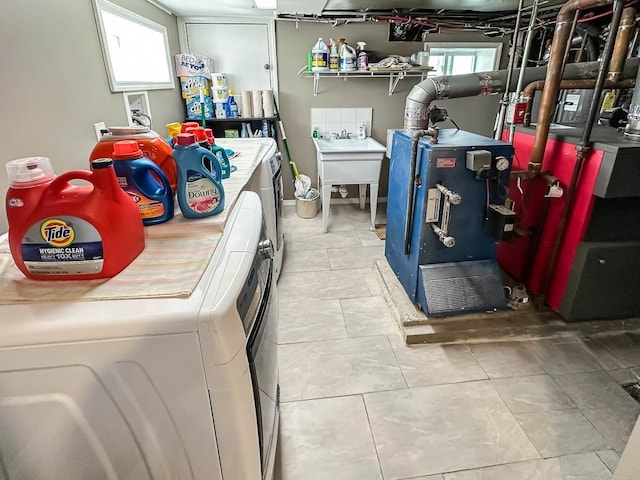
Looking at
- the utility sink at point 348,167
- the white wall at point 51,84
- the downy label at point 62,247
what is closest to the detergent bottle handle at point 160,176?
the downy label at point 62,247

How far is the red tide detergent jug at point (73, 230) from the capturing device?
2.23ft

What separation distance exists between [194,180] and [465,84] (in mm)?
1818

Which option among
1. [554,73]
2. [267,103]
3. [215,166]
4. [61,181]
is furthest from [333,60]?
[61,181]

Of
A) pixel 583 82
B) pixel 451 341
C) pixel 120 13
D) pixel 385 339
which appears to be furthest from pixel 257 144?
pixel 583 82

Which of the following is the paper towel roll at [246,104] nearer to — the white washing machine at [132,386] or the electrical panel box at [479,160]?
the electrical panel box at [479,160]

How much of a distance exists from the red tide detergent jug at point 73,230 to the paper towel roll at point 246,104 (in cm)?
292

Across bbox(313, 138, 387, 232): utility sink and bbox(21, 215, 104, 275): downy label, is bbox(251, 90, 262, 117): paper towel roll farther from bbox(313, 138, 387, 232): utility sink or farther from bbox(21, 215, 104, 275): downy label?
bbox(21, 215, 104, 275): downy label

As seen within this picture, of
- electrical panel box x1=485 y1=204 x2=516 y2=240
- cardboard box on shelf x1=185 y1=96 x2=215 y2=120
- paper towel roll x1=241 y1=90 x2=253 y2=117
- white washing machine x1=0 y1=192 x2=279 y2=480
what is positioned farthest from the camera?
paper towel roll x1=241 y1=90 x2=253 y2=117

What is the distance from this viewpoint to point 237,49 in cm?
340

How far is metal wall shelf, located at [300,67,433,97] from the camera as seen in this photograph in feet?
Result: 10.7

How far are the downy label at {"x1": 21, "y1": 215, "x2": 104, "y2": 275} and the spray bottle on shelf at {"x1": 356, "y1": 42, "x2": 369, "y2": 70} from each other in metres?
3.15

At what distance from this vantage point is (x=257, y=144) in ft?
7.91

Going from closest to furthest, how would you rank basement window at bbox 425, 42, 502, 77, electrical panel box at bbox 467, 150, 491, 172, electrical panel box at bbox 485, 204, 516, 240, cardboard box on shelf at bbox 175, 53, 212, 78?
electrical panel box at bbox 467, 150, 491, 172
electrical panel box at bbox 485, 204, 516, 240
cardboard box on shelf at bbox 175, 53, 212, 78
basement window at bbox 425, 42, 502, 77

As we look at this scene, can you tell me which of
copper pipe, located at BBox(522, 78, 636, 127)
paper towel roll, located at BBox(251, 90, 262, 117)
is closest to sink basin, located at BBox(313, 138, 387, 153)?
paper towel roll, located at BBox(251, 90, 262, 117)
